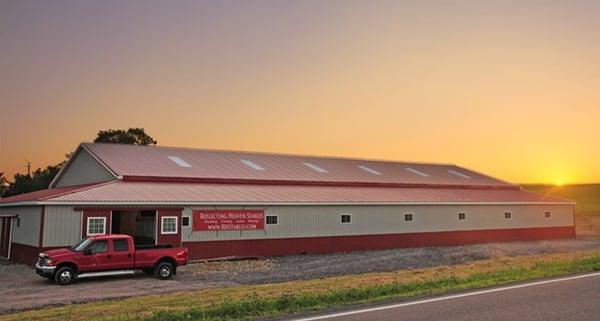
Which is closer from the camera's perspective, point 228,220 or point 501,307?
point 501,307

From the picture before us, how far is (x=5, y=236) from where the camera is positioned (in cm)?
2895

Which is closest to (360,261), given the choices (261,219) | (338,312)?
(261,219)

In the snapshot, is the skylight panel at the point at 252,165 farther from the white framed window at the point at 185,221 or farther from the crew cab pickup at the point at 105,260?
the crew cab pickup at the point at 105,260

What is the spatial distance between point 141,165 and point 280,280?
51.5 feet

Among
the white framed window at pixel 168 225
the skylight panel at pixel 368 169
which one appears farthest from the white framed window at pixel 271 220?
the skylight panel at pixel 368 169

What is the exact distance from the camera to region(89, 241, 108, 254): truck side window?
1919 centimetres

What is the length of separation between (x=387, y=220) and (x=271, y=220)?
27.8 ft

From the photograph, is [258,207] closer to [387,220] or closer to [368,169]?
[387,220]

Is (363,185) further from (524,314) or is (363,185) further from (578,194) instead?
(578,194)

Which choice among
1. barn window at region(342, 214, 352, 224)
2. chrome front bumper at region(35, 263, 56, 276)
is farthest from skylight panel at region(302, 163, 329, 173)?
chrome front bumper at region(35, 263, 56, 276)

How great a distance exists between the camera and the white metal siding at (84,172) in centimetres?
3136

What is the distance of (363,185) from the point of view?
126 ft

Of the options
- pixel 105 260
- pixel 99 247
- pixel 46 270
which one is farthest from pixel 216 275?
pixel 46 270

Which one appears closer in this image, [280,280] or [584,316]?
[584,316]
